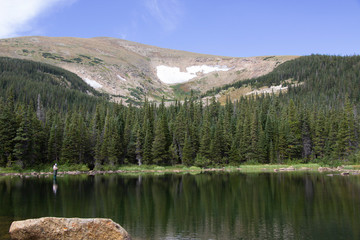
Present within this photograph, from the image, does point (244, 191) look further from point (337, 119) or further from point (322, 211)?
point (337, 119)

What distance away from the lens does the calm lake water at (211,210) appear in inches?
879

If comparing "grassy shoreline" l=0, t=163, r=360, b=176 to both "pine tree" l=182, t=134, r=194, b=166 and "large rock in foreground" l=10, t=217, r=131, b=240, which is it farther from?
"large rock in foreground" l=10, t=217, r=131, b=240

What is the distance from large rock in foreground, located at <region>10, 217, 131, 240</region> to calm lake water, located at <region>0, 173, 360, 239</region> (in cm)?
237

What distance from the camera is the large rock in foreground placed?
18078 millimetres

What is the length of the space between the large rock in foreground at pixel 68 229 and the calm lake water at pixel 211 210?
2.37m

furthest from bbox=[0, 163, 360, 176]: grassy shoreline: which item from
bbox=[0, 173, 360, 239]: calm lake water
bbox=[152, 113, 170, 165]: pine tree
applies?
bbox=[0, 173, 360, 239]: calm lake water

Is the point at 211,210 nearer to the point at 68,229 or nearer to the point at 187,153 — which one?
the point at 68,229

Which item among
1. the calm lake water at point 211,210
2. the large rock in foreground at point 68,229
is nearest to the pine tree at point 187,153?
the calm lake water at point 211,210

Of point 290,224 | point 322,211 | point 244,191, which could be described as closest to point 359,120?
point 244,191

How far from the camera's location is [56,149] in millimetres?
89000

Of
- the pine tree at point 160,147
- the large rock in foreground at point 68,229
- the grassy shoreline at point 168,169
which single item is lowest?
the grassy shoreline at point 168,169

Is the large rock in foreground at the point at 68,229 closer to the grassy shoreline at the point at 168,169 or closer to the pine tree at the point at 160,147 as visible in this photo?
the grassy shoreline at the point at 168,169

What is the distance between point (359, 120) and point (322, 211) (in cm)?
8265

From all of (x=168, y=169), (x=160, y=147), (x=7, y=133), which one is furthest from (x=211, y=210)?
(x=160, y=147)
